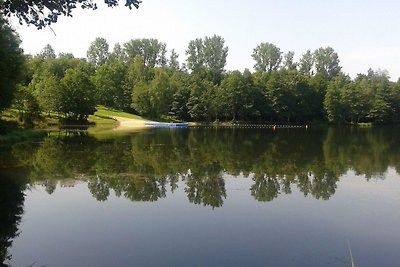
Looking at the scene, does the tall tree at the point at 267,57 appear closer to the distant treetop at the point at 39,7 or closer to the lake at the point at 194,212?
the lake at the point at 194,212

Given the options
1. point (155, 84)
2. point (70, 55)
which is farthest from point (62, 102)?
point (70, 55)

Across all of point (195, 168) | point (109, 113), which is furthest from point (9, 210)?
point (109, 113)

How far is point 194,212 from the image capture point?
1691cm

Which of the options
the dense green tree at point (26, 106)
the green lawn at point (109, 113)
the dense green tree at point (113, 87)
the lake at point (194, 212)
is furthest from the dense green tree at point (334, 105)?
the lake at point (194, 212)

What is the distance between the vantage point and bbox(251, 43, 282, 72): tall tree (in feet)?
435

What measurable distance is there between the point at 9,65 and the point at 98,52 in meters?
114

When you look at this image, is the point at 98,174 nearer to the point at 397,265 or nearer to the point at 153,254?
the point at 153,254

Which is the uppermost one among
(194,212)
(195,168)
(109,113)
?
(109,113)

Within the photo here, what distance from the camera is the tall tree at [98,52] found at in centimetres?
14688

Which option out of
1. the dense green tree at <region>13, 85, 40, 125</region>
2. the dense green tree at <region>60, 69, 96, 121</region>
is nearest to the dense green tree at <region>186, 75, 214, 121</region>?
the dense green tree at <region>60, 69, 96, 121</region>

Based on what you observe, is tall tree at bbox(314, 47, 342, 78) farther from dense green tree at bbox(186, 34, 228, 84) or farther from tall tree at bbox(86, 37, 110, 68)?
tall tree at bbox(86, 37, 110, 68)

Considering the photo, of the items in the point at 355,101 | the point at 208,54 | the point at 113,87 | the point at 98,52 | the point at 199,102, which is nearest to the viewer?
the point at 199,102

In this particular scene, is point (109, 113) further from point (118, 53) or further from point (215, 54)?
point (118, 53)

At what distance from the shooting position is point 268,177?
25.3 meters
